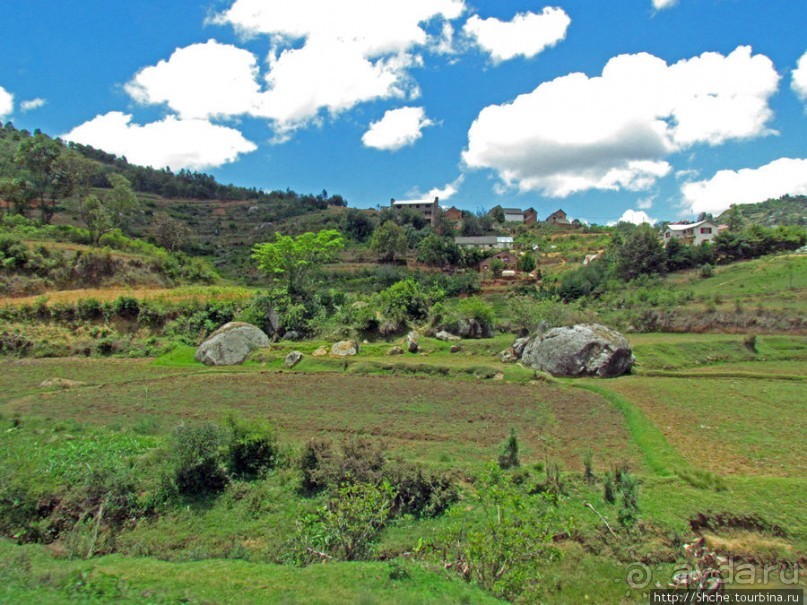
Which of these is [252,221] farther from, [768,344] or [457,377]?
[768,344]

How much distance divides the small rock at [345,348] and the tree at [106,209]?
3369 centimetres

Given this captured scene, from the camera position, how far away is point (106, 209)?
51.8 metres

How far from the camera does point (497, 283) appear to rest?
6278 centimetres

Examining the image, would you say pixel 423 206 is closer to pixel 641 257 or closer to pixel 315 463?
pixel 641 257

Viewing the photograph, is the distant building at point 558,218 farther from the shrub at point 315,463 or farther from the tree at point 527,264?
the shrub at point 315,463

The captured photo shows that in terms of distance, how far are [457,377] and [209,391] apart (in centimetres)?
1257

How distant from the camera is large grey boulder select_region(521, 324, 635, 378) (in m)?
23.1

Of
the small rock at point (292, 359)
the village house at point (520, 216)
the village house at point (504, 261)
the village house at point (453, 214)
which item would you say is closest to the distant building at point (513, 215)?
the village house at point (520, 216)

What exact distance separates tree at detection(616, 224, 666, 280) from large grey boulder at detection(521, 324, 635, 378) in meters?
36.1

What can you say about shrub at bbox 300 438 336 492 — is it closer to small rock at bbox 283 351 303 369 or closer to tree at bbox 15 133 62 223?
small rock at bbox 283 351 303 369

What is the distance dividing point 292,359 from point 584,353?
1705 cm

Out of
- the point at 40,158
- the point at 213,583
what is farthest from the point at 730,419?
the point at 40,158

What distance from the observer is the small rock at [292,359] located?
25.9 metres

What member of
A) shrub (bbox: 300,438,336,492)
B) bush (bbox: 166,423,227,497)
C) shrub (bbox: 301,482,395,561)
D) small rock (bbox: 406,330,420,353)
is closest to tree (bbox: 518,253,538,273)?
small rock (bbox: 406,330,420,353)
